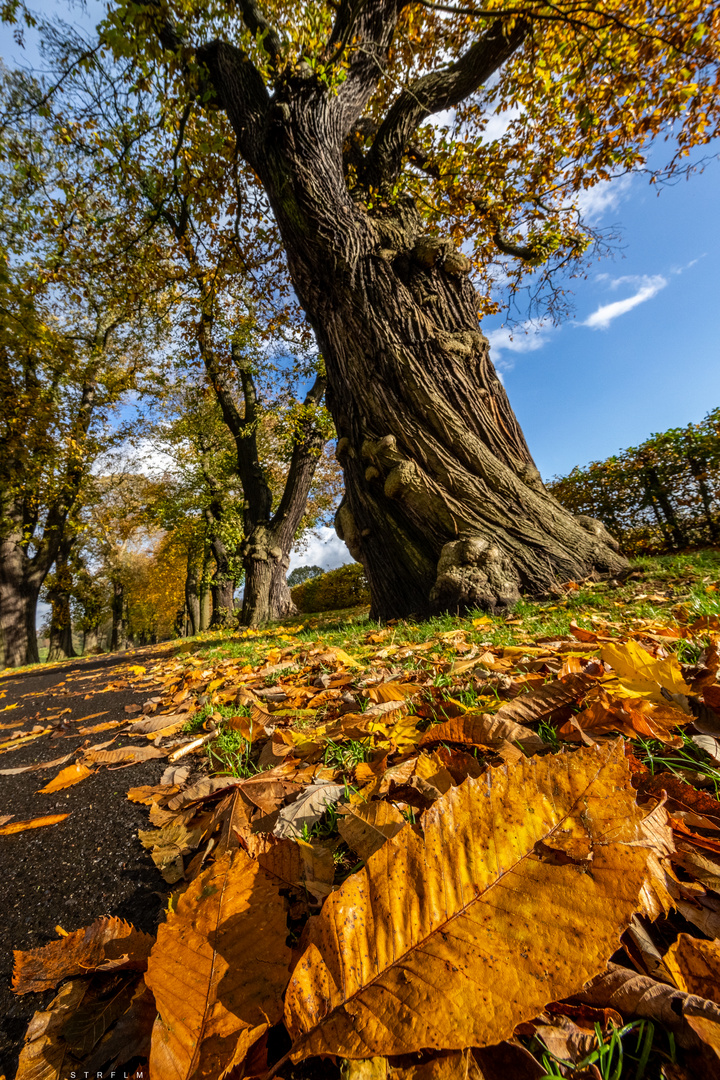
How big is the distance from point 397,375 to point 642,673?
3941 mm

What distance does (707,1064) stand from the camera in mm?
413

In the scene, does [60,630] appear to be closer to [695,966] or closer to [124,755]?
[124,755]

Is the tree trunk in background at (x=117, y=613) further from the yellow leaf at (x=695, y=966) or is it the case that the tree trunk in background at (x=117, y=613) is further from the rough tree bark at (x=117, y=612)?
the yellow leaf at (x=695, y=966)

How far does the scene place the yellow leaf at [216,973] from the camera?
1.45 ft

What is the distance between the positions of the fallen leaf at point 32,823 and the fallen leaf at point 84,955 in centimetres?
58

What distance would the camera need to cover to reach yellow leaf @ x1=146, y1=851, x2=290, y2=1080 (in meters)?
0.44

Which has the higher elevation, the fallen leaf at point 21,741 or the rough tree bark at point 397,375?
the rough tree bark at point 397,375

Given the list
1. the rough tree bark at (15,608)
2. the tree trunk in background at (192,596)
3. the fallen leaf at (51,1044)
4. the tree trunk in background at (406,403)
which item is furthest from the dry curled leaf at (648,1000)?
the tree trunk in background at (192,596)

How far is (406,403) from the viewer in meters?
4.44

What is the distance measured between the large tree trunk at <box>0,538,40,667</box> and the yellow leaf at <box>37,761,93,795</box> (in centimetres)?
1274

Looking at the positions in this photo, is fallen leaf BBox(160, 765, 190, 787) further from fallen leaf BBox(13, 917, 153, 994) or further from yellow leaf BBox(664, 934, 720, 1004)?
yellow leaf BBox(664, 934, 720, 1004)

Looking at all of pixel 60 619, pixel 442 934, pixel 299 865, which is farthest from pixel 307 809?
pixel 60 619

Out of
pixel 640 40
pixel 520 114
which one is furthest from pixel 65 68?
pixel 640 40

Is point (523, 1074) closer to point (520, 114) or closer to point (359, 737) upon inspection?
point (359, 737)
